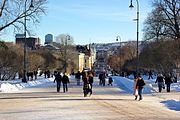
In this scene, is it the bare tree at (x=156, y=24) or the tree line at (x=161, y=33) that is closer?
the tree line at (x=161, y=33)

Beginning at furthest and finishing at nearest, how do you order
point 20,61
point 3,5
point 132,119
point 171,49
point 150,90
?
point 20,61 → point 171,49 → point 3,5 → point 150,90 → point 132,119

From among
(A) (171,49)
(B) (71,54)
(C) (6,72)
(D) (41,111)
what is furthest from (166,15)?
(B) (71,54)

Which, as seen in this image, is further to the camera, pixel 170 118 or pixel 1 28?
pixel 1 28

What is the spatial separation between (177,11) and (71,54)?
212ft

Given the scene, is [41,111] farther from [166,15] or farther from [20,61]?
[166,15]

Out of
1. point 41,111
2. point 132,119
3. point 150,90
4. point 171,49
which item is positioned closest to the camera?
point 132,119

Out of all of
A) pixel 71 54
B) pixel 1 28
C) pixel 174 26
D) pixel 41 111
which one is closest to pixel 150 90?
pixel 1 28

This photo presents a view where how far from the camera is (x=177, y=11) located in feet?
222

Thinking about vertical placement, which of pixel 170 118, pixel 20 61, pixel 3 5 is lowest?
pixel 170 118

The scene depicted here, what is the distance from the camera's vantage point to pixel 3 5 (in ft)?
148

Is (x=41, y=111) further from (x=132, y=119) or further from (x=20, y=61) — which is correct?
(x=20, y=61)

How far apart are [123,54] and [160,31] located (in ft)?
219

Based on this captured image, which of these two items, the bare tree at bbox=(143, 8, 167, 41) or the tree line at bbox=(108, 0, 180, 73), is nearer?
the tree line at bbox=(108, 0, 180, 73)

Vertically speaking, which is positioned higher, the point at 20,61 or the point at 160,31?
the point at 160,31
